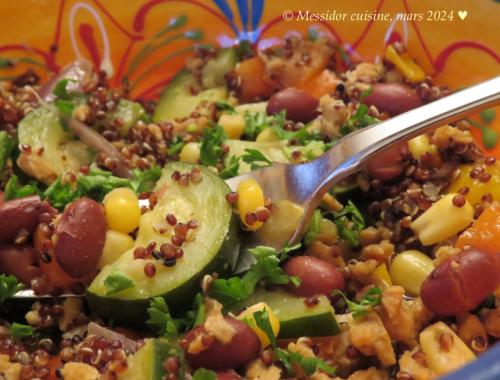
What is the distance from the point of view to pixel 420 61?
3.80m

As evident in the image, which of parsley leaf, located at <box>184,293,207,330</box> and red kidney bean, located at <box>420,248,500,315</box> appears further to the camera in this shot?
parsley leaf, located at <box>184,293,207,330</box>

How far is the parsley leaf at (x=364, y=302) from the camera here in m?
2.62

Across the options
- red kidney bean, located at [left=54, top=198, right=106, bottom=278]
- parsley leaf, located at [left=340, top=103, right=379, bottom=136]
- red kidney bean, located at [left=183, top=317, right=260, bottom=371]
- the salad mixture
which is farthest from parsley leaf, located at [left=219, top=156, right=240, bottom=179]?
red kidney bean, located at [left=183, top=317, right=260, bottom=371]

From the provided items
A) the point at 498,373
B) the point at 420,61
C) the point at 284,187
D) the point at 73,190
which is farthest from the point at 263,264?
the point at 420,61

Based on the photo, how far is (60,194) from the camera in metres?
3.15

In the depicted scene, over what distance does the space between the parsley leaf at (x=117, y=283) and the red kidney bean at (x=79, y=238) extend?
15 cm

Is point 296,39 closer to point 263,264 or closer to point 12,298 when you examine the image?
point 263,264

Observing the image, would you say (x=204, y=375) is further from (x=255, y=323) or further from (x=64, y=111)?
(x=64, y=111)

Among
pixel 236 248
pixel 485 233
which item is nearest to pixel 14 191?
pixel 236 248

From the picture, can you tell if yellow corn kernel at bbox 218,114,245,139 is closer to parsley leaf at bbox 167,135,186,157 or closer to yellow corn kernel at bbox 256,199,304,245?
parsley leaf at bbox 167,135,186,157

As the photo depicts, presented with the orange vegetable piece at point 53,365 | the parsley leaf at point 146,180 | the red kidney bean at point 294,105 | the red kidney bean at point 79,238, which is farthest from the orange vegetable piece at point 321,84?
the orange vegetable piece at point 53,365

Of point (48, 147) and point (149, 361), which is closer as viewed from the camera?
point (149, 361)

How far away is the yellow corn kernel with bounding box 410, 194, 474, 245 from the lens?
9.35 feet

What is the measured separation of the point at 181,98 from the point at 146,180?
3.01 ft
